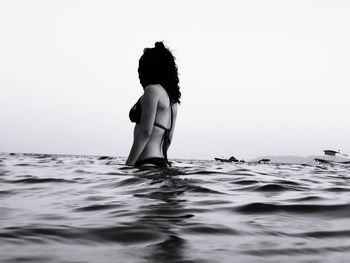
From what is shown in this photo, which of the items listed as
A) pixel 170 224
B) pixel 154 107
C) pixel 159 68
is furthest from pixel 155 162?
pixel 170 224

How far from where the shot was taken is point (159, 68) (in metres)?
5.87

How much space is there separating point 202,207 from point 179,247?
123 centimetres

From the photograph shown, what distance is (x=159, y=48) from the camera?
5910 mm

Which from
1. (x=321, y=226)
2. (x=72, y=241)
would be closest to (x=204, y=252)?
(x=72, y=241)

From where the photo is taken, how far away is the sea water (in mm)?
1909

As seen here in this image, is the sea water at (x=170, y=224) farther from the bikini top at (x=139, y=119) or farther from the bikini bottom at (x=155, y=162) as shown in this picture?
the bikini top at (x=139, y=119)

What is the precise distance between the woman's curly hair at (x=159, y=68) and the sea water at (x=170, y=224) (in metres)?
1.94

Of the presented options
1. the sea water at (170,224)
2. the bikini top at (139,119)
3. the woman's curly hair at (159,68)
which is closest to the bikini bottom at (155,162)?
the bikini top at (139,119)

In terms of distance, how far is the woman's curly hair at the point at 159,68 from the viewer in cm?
585

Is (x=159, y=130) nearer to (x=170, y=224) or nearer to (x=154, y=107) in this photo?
(x=154, y=107)

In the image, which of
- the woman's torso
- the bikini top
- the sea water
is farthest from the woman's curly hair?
the sea water

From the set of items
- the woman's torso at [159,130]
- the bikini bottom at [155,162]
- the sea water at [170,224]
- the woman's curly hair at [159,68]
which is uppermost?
the woman's curly hair at [159,68]

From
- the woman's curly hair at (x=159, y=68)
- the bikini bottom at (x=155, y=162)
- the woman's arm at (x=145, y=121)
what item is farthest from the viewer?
the woman's curly hair at (x=159, y=68)

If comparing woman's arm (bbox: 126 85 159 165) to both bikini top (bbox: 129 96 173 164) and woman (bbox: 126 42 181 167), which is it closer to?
woman (bbox: 126 42 181 167)
